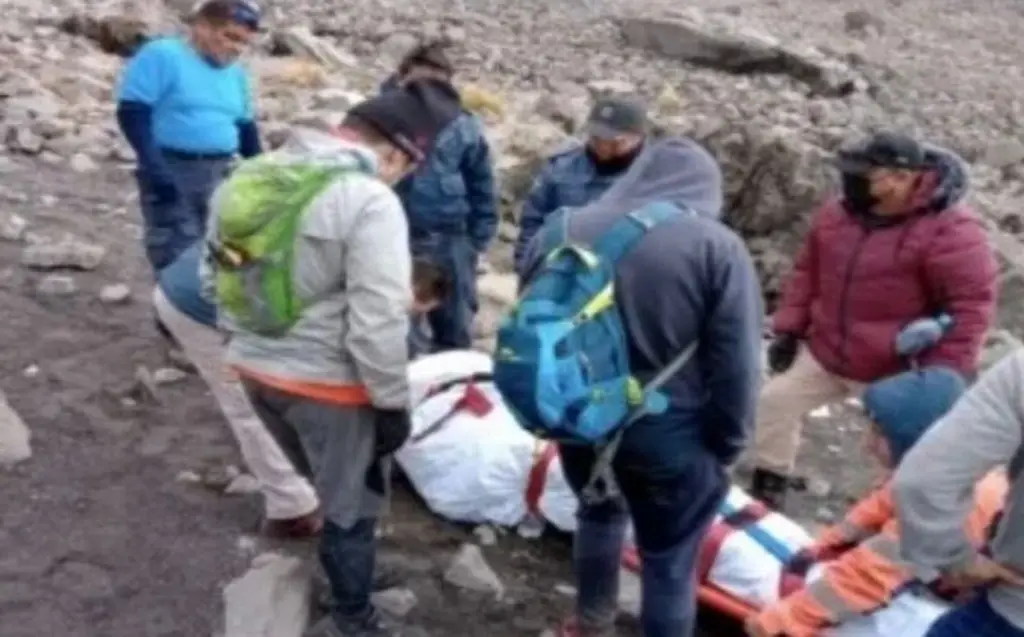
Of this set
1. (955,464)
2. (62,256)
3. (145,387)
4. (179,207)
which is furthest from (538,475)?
(62,256)

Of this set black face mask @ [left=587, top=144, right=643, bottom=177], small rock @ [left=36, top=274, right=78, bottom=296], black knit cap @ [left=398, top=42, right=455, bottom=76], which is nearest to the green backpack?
black knit cap @ [left=398, top=42, right=455, bottom=76]

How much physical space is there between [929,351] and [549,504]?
4.76 ft

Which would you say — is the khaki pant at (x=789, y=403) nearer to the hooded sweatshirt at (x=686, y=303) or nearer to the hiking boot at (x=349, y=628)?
the hooded sweatshirt at (x=686, y=303)

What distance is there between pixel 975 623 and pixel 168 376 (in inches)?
169

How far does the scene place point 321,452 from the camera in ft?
16.6

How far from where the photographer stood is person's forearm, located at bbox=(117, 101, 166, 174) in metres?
7.13

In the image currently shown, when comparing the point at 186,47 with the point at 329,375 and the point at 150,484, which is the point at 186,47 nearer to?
the point at 150,484

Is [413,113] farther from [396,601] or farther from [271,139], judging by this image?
[271,139]

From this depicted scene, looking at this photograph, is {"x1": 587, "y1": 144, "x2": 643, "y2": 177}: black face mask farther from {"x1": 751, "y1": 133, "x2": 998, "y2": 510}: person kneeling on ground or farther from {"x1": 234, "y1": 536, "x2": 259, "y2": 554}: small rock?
{"x1": 234, "y1": 536, "x2": 259, "y2": 554}: small rock

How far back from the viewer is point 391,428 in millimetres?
4996

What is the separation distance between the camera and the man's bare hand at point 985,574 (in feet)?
12.6

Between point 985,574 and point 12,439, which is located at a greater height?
point 985,574

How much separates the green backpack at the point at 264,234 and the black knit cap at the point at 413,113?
0.29m

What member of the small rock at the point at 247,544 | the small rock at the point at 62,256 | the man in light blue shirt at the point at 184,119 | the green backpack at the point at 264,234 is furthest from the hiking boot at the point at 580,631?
the small rock at the point at 62,256
